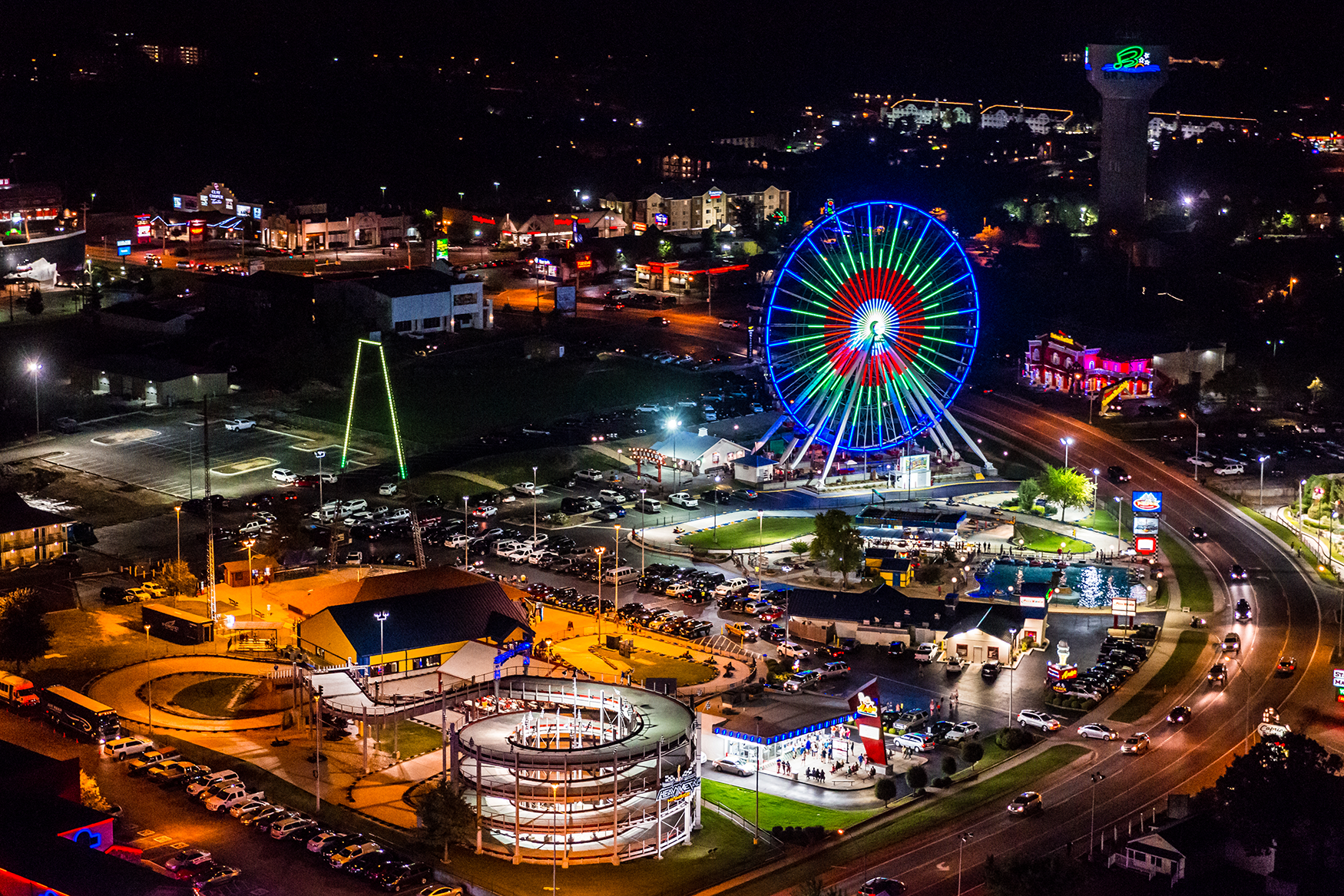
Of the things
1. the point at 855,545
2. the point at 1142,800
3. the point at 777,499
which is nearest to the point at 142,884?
the point at 1142,800

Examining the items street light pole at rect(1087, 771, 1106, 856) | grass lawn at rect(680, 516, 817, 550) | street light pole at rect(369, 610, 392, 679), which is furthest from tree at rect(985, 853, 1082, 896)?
grass lawn at rect(680, 516, 817, 550)

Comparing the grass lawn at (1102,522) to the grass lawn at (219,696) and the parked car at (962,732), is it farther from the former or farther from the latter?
the grass lawn at (219,696)

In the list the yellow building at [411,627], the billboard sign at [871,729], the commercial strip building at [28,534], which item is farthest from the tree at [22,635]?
the billboard sign at [871,729]

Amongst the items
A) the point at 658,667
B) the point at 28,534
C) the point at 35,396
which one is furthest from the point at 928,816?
the point at 35,396

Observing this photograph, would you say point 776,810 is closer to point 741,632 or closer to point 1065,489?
point 741,632

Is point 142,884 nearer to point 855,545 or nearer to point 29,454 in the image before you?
point 855,545

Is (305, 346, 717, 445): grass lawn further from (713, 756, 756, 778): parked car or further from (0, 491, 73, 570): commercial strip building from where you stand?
(713, 756, 756, 778): parked car
